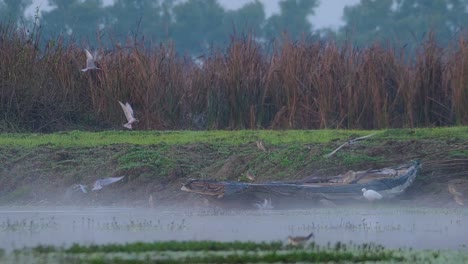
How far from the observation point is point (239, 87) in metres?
20.3

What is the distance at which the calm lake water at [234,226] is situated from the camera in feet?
36.6

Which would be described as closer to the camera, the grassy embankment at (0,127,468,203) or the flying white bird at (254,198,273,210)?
the flying white bird at (254,198,273,210)

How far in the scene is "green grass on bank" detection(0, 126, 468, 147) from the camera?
17391 mm

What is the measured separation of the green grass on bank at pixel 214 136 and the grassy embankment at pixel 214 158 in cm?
1

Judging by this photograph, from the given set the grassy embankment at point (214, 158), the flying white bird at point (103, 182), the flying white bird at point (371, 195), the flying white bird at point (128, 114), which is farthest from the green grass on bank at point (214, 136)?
the flying white bird at point (371, 195)

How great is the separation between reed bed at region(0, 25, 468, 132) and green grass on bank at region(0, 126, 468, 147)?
1.26 metres

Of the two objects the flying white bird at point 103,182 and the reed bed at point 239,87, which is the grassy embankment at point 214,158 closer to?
the flying white bird at point 103,182

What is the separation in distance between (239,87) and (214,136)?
223cm

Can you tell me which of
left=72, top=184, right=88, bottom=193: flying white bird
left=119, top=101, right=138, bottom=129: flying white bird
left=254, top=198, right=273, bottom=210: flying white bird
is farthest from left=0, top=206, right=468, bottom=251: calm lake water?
left=119, top=101, right=138, bottom=129: flying white bird

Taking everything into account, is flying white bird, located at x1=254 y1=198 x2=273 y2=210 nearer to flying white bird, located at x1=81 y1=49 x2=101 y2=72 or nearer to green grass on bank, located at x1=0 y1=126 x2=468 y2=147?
green grass on bank, located at x1=0 y1=126 x2=468 y2=147

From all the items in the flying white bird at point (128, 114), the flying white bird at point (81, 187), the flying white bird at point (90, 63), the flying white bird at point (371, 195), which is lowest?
the flying white bird at point (81, 187)

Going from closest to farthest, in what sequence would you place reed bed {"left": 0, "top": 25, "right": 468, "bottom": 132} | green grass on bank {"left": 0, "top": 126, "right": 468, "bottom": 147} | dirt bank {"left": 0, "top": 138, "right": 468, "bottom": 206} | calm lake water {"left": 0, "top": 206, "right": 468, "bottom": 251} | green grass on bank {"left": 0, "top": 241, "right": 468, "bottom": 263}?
green grass on bank {"left": 0, "top": 241, "right": 468, "bottom": 263} → calm lake water {"left": 0, "top": 206, "right": 468, "bottom": 251} → dirt bank {"left": 0, "top": 138, "right": 468, "bottom": 206} → green grass on bank {"left": 0, "top": 126, "right": 468, "bottom": 147} → reed bed {"left": 0, "top": 25, "right": 468, "bottom": 132}

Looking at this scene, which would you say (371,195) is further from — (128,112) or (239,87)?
(239,87)

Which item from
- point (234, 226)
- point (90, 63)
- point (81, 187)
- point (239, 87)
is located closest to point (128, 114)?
point (90, 63)
